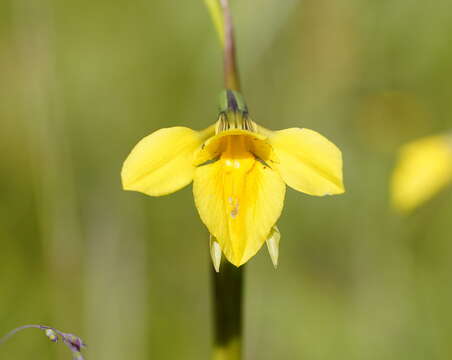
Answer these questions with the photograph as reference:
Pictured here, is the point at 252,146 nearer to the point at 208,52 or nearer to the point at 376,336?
the point at 376,336

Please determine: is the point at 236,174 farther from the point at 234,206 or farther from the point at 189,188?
the point at 189,188

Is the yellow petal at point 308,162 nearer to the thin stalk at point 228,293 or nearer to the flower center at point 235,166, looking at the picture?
the flower center at point 235,166

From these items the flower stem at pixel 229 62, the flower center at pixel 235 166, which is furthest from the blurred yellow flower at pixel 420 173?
the flower stem at pixel 229 62

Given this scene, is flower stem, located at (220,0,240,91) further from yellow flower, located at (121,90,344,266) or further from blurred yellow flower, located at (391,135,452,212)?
blurred yellow flower, located at (391,135,452,212)

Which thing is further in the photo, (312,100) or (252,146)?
(312,100)

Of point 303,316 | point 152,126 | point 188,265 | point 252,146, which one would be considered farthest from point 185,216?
point 252,146
